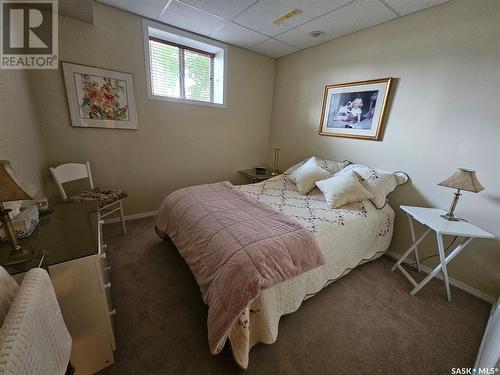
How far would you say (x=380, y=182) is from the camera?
2230 mm

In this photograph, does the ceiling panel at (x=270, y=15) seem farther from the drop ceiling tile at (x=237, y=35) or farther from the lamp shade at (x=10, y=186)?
the lamp shade at (x=10, y=186)

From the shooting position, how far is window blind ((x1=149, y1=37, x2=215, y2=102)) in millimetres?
2754

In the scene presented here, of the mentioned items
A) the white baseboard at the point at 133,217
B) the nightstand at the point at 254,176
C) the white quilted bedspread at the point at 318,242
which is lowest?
the white baseboard at the point at 133,217

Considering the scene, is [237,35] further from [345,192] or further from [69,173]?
[69,173]

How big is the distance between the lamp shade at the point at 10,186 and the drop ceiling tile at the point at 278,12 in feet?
7.94

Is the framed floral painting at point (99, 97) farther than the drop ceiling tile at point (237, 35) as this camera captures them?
No

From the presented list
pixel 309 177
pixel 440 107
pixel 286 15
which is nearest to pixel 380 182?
pixel 309 177

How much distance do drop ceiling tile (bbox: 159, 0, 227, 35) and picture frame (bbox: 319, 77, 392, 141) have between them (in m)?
1.70

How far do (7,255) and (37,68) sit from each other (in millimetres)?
2092

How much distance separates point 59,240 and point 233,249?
966mm

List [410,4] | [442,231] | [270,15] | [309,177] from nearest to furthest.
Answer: [442,231] → [410,4] → [270,15] → [309,177]

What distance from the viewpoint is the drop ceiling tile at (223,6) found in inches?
81.4

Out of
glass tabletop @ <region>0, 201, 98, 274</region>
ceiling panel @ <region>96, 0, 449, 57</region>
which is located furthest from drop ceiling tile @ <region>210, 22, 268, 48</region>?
glass tabletop @ <region>0, 201, 98, 274</region>

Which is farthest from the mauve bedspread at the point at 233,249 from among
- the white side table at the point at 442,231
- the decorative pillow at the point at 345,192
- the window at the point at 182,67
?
the window at the point at 182,67
